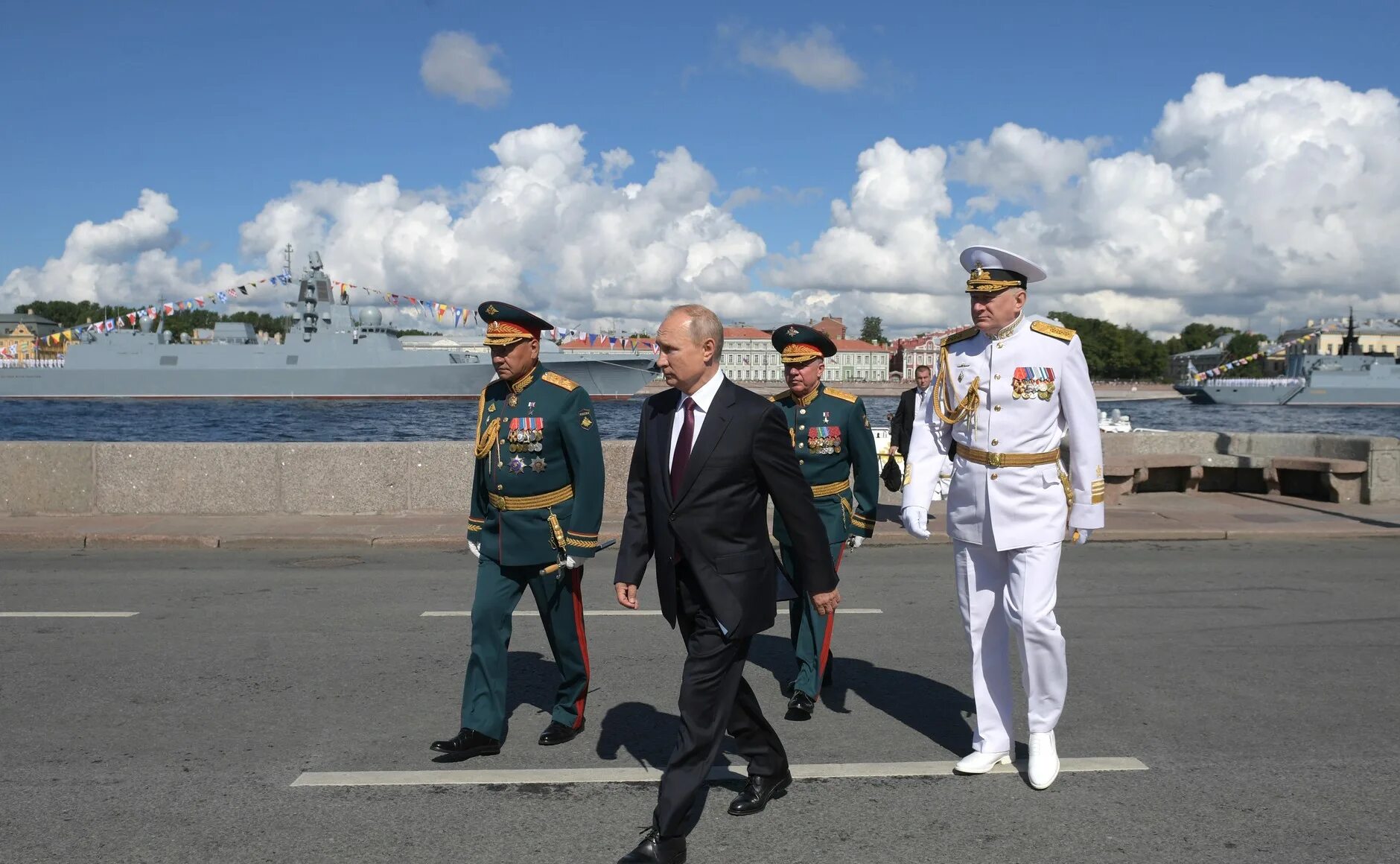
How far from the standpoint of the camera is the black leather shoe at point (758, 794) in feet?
12.8

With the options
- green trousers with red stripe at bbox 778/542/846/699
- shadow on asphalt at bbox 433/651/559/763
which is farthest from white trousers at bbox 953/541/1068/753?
shadow on asphalt at bbox 433/651/559/763

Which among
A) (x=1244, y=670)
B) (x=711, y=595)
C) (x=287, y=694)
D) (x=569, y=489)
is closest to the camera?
(x=711, y=595)

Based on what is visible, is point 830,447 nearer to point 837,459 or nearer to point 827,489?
point 837,459

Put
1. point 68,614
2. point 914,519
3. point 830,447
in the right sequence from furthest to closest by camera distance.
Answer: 1. point 68,614
2. point 830,447
3. point 914,519

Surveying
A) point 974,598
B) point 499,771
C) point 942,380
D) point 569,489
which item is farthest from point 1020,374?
point 499,771

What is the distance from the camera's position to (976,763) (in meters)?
4.30

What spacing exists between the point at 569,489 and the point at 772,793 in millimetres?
1604

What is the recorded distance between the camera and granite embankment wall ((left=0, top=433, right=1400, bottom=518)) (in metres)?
12.1

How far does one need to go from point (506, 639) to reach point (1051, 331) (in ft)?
8.44

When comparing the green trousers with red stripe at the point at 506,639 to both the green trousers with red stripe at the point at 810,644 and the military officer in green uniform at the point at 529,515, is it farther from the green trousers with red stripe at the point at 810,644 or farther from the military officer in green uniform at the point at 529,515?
the green trousers with red stripe at the point at 810,644

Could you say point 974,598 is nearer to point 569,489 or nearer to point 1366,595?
point 569,489

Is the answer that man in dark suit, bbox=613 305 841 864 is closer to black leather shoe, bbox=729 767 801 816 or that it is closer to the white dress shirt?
the white dress shirt

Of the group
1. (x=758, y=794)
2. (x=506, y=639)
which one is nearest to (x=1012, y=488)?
(x=758, y=794)

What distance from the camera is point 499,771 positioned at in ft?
14.4
